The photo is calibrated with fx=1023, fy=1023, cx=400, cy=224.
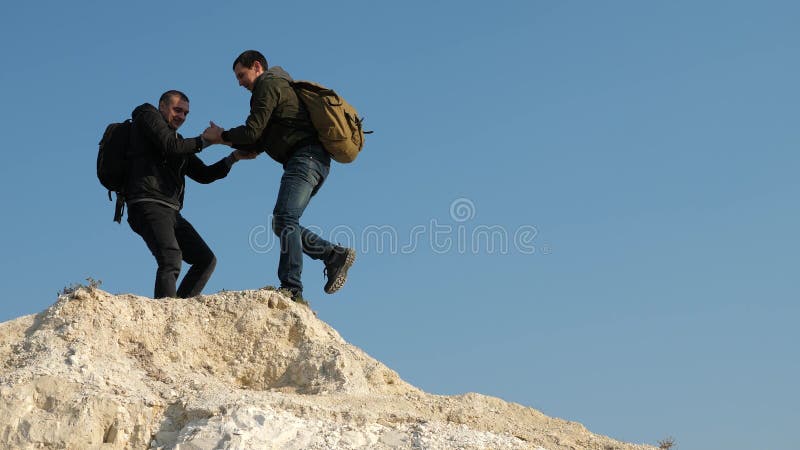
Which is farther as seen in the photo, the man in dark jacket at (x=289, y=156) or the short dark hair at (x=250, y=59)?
the short dark hair at (x=250, y=59)

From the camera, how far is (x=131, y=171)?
30.1 ft

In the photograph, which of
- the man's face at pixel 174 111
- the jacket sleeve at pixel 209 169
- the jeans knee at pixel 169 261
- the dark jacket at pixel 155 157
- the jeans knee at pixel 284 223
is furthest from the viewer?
the jacket sleeve at pixel 209 169

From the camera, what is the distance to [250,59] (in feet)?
30.6

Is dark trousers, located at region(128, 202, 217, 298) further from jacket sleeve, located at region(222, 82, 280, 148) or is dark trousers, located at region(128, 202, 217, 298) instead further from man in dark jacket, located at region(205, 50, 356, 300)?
jacket sleeve, located at region(222, 82, 280, 148)

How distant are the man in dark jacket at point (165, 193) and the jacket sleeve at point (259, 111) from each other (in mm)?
560

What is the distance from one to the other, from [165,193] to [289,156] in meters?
1.16

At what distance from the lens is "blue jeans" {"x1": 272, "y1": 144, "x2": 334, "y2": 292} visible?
8852 mm

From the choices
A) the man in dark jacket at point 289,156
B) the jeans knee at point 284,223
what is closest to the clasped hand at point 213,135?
the man in dark jacket at point 289,156

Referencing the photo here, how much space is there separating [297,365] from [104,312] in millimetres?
1580

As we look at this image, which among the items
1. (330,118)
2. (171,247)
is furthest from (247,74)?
(171,247)

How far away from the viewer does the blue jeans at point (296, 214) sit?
885 cm

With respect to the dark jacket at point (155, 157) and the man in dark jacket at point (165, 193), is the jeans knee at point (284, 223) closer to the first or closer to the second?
the man in dark jacket at point (165, 193)

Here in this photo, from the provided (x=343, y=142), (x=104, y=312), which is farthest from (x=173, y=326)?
(x=343, y=142)

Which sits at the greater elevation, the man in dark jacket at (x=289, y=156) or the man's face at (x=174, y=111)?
the man's face at (x=174, y=111)
